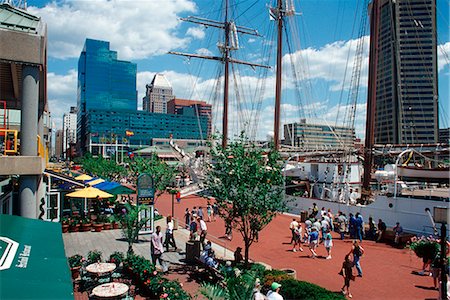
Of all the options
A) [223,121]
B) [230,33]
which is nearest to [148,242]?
[223,121]

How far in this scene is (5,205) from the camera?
493 inches

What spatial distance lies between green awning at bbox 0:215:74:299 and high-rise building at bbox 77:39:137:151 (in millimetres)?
162331

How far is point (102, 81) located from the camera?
164250 millimetres

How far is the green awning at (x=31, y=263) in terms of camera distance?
416 centimetres

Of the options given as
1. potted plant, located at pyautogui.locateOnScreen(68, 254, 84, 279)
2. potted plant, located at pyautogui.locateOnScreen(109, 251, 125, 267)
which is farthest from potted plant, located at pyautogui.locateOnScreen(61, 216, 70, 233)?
potted plant, located at pyautogui.locateOnScreen(68, 254, 84, 279)

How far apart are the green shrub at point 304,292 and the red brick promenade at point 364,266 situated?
8.97 feet

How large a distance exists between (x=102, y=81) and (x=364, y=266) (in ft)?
546

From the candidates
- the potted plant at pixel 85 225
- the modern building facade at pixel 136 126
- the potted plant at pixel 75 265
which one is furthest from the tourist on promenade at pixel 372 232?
the modern building facade at pixel 136 126

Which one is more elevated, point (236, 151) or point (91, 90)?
point (91, 90)

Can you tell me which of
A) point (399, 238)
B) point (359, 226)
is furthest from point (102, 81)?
point (399, 238)

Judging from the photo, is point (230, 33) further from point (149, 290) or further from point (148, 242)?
point (149, 290)

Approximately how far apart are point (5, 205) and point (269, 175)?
9.54 metres

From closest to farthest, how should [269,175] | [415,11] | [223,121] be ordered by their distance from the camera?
1. [269,175]
2. [223,121]
3. [415,11]

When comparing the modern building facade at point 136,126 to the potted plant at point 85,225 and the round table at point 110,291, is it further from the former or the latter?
the round table at point 110,291
